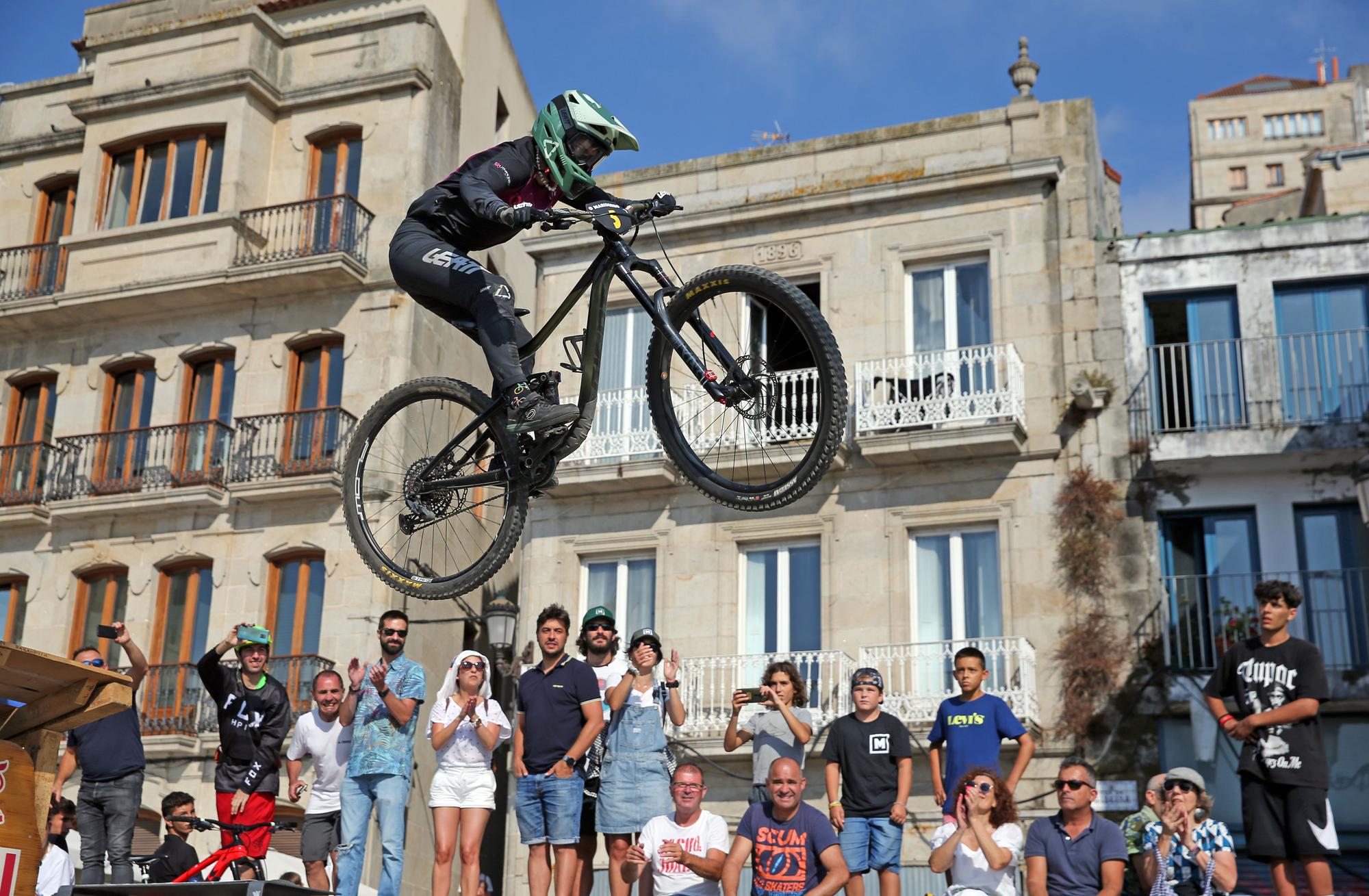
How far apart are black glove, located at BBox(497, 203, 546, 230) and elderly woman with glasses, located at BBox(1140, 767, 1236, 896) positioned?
553 centimetres

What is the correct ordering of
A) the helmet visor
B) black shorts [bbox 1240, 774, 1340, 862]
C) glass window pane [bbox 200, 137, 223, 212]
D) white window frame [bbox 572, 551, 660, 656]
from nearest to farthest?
the helmet visor < black shorts [bbox 1240, 774, 1340, 862] < white window frame [bbox 572, 551, 660, 656] < glass window pane [bbox 200, 137, 223, 212]

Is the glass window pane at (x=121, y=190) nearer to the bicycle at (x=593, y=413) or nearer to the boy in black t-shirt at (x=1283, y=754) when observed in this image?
the bicycle at (x=593, y=413)

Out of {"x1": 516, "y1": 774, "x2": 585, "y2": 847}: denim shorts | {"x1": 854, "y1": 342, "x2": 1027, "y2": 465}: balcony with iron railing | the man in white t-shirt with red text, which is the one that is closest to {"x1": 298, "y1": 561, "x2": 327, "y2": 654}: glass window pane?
{"x1": 854, "y1": 342, "x2": 1027, "y2": 465}: balcony with iron railing

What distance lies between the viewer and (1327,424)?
21875 millimetres

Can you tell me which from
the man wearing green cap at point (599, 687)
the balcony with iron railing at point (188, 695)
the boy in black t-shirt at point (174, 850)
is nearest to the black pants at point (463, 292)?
the man wearing green cap at point (599, 687)

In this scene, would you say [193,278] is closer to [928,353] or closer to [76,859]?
[928,353]

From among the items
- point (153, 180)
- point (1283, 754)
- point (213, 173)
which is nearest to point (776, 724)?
A: point (1283, 754)

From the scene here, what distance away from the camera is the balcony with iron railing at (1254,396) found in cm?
2188

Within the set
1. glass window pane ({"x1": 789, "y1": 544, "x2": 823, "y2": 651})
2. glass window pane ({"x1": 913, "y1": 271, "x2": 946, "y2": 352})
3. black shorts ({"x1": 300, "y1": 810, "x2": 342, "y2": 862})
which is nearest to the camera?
black shorts ({"x1": 300, "y1": 810, "x2": 342, "y2": 862})

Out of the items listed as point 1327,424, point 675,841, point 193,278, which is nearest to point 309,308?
point 193,278

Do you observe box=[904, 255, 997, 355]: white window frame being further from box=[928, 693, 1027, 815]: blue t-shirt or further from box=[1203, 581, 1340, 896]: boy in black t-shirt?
box=[1203, 581, 1340, 896]: boy in black t-shirt

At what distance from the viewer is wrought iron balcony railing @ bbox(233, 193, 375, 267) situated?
26.9m

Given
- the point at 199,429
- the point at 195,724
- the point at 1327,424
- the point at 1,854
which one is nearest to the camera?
the point at 1,854

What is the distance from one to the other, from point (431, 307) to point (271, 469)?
18641mm
